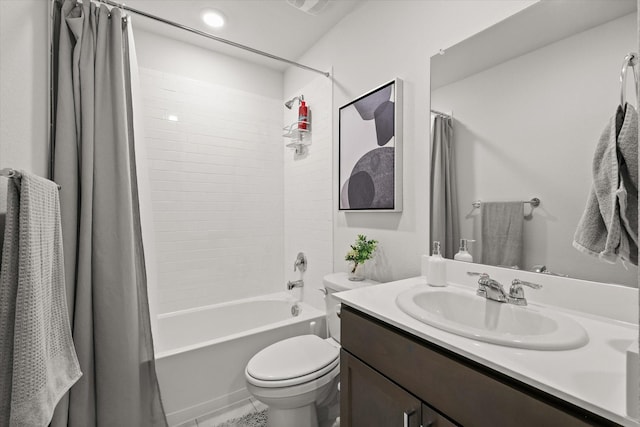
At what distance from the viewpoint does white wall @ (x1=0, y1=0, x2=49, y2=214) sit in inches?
28.5

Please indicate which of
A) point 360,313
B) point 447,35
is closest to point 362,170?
point 447,35

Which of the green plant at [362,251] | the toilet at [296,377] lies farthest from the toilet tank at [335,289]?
the green plant at [362,251]

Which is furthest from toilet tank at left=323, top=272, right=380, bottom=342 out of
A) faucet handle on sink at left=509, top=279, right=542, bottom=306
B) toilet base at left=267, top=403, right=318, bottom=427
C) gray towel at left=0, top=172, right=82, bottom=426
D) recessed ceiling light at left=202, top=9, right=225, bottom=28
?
recessed ceiling light at left=202, top=9, right=225, bottom=28

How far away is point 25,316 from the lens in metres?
0.59

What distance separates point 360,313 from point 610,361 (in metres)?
0.64

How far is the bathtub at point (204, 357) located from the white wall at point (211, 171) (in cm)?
19

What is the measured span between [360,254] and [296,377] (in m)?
0.72

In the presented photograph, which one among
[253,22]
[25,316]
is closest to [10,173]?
[25,316]

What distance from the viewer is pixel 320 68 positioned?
2.21 m

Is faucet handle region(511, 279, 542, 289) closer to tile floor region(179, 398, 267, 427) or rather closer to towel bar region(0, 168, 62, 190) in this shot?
towel bar region(0, 168, 62, 190)

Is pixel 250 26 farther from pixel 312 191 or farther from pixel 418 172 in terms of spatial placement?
pixel 418 172

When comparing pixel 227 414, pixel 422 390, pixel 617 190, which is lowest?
pixel 227 414

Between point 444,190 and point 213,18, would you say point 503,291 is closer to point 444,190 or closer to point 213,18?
point 444,190

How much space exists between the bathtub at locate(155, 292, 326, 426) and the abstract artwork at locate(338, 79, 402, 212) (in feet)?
3.11
